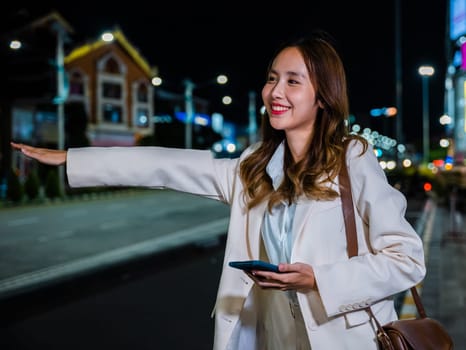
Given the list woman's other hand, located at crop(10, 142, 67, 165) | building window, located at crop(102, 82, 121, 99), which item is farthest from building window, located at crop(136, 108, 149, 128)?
woman's other hand, located at crop(10, 142, 67, 165)

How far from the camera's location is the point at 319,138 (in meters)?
2.07

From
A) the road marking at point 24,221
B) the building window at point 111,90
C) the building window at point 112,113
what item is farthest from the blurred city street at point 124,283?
the building window at point 111,90

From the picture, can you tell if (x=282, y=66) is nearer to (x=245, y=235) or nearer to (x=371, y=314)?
(x=245, y=235)

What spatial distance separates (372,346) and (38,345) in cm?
460

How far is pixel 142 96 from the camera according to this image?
5134cm

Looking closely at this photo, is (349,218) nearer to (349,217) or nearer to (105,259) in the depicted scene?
(349,217)

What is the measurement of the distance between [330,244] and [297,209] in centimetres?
15

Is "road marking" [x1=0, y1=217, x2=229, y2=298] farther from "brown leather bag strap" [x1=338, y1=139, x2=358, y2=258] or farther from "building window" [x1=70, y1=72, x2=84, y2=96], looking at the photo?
"building window" [x1=70, y1=72, x2=84, y2=96]

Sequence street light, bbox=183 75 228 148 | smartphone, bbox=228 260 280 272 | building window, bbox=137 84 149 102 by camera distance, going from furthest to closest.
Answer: building window, bbox=137 84 149 102 < street light, bbox=183 75 228 148 < smartphone, bbox=228 260 280 272

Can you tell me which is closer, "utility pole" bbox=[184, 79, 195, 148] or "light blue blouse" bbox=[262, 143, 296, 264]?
"light blue blouse" bbox=[262, 143, 296, 264]

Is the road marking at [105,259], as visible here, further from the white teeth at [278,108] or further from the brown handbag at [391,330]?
the brown handbag at [391,330]

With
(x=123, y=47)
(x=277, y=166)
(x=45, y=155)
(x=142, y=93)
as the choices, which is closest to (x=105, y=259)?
(x=45, y=155)

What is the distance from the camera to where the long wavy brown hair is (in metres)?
1.97

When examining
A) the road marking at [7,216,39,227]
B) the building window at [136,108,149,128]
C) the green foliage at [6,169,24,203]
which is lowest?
the road marking at [7,216,39,227]
